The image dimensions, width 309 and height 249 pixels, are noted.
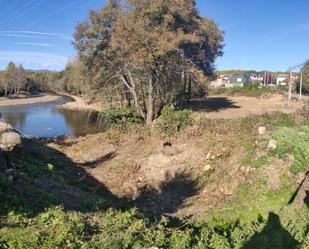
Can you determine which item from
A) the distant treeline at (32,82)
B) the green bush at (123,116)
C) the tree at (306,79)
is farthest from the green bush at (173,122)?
the distant treeline at (32,82)

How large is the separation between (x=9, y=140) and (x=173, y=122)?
908 centimetres

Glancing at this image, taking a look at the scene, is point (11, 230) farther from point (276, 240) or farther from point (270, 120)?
point (270, 120)

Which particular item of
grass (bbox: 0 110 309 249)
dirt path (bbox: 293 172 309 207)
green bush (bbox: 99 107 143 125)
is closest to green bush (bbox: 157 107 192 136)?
grass (bbox: 0 110 309 249)

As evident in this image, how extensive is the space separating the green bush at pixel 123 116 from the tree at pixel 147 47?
56 cm

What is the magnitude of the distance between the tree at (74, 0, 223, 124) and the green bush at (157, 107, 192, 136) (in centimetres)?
352

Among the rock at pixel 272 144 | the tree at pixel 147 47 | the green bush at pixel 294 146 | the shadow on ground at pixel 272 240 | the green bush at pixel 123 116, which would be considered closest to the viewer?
the shadow on ground at pixel 272 240

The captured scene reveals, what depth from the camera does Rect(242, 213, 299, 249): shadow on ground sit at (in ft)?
27.7

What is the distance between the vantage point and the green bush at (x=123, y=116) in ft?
77.2

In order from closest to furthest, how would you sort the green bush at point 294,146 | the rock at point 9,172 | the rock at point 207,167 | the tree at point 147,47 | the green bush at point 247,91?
the rock at point 9,172 < the green bush at point 294,146 < the rock at point 207,167 < the tree at point 147,47 < the green bush at point 247,91

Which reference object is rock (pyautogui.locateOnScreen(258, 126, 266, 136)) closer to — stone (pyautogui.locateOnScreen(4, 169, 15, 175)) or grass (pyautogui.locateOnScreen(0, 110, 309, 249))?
grass (pyautogui.locateOnScreen(0, 110, 309, 249))

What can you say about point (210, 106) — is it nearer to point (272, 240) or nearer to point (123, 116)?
point (123, 116)

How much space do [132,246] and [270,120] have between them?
523 inches

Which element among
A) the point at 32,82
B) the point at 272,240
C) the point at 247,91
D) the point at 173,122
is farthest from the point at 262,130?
the point at 32,82

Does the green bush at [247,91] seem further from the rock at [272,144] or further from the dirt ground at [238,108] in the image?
the rock at [272,144]
